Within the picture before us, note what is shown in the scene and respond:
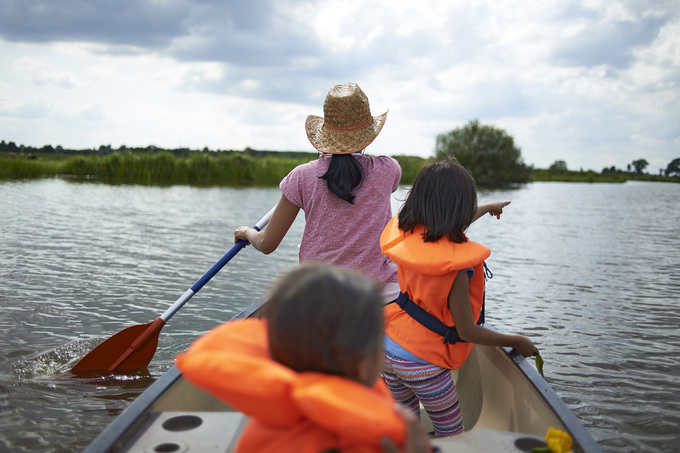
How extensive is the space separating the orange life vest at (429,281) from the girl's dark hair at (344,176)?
27cm

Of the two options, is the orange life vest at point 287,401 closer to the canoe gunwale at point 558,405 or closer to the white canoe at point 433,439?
the white canoe at point 433,439

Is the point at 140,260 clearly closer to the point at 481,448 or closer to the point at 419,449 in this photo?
the point at 481,448

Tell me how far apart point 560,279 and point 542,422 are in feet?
21.9

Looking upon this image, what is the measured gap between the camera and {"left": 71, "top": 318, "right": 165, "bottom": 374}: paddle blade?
419 cm

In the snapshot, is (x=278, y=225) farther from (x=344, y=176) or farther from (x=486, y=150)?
(x=486, y=150)

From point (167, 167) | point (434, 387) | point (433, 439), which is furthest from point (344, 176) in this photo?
point (167, 167)

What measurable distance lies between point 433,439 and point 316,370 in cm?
113

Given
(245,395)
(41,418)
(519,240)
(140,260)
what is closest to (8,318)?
(41,418)

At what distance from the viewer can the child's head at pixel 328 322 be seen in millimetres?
1060

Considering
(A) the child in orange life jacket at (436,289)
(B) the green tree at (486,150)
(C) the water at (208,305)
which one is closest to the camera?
(A) the child in orange life jacket at (436,289)

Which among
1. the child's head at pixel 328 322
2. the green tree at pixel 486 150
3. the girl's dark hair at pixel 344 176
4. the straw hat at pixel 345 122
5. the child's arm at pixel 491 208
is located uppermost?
the green tree at pixel 486 150

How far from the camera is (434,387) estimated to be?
2111 mm

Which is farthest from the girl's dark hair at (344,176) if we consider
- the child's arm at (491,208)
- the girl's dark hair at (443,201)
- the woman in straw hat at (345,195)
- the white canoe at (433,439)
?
the white canoe at (433,439)

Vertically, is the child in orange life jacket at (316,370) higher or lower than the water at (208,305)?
higher
